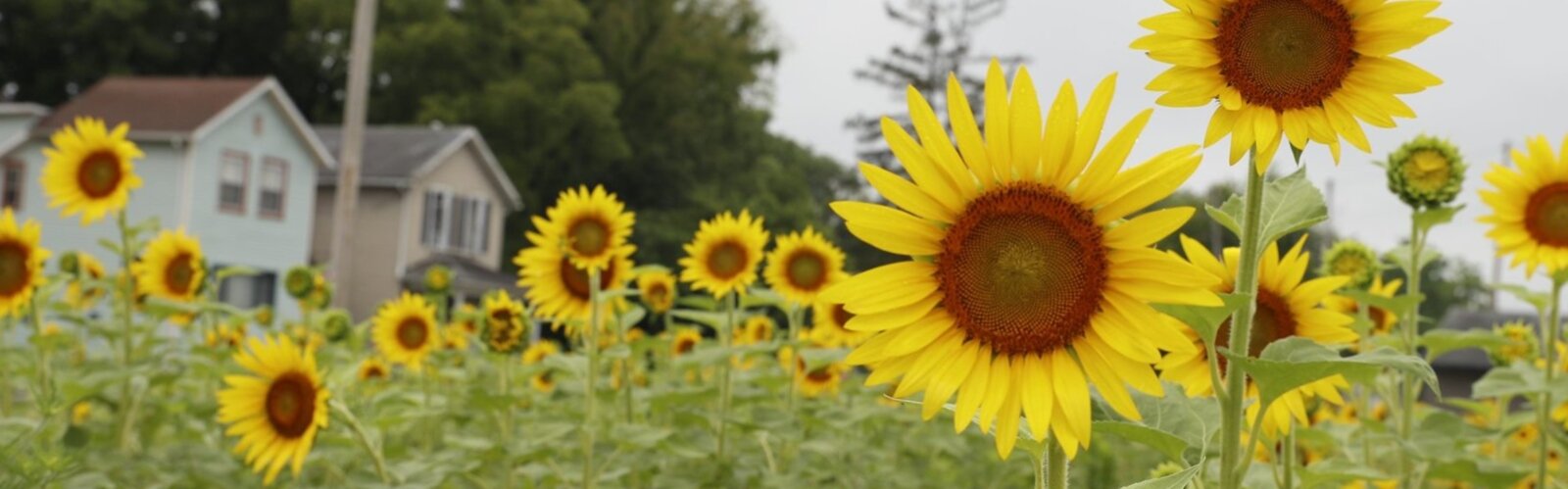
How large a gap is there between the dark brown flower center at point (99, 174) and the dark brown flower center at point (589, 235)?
1873 mm

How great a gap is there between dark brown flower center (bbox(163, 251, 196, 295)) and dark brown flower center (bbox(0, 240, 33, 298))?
1.18 metres

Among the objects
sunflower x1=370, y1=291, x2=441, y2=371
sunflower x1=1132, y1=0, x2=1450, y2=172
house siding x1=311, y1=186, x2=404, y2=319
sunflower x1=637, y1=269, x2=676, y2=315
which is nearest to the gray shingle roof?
house siding x1=311, y1=186, x2=404, y2=319

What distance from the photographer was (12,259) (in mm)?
4230

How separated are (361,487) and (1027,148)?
2.24 meters

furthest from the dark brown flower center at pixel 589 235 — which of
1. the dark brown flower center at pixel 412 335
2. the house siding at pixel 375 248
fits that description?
the house siding at pixel 375 248

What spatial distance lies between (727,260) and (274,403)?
153 centimetres

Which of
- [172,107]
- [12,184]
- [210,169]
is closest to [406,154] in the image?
[172,107]

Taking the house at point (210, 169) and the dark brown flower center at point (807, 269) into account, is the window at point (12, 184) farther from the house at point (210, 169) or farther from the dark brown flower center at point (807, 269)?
the dark brown flower center at point (807, 269)

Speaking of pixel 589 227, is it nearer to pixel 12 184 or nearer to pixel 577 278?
pixel 577 278

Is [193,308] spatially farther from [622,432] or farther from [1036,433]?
[1036,433]

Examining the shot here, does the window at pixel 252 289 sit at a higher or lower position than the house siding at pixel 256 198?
lower

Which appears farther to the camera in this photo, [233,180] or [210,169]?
[233,180]

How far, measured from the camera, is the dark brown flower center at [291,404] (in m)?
3.29

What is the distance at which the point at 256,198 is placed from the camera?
84.7 ft
